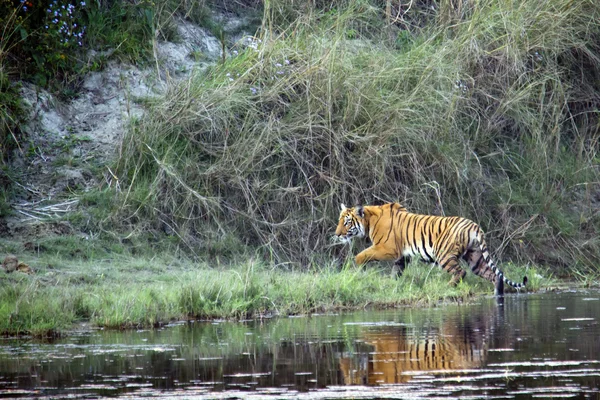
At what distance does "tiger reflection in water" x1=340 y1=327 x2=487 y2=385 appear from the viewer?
5.66 metres

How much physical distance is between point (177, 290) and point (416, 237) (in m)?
3.39

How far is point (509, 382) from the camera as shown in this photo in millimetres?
5375

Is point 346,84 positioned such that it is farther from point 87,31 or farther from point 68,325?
point 68,325

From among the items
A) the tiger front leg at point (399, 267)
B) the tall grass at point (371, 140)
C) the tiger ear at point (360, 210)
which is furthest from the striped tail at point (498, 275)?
the tiger ear at point (360, 210)

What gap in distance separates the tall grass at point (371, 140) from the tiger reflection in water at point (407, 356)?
14.3ft

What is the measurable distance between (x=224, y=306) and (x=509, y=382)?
3647 millimetres

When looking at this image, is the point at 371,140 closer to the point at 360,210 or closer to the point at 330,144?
the point at 330,144

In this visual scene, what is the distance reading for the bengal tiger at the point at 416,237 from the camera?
10930 mm

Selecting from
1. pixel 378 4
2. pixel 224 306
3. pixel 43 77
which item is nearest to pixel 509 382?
pixel 224 306

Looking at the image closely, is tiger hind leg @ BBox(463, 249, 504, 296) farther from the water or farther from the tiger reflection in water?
the tiger reflection in water

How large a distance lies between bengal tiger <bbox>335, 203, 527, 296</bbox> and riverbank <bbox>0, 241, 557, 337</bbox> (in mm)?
184

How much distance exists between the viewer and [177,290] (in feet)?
28.7

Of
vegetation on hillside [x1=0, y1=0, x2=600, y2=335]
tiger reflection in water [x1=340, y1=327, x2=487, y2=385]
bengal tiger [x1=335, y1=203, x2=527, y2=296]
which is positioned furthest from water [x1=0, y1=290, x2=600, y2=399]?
bengal tiger [x1=335, y1=203, x2=527, y2=296]

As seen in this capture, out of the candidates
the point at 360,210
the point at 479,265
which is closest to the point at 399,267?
the point at 360,210
